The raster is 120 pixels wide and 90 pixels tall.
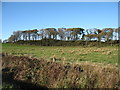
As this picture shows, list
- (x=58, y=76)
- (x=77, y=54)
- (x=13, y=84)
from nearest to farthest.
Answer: (x=13, y=84) < (x=58, y=76) < (x=77, y=54)

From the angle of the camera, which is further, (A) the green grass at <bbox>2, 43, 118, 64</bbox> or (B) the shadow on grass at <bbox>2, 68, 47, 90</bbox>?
(A) the green grass at <bbox>2, 43, 118, 64</bbox>

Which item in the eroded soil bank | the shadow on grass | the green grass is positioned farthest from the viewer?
the green grass

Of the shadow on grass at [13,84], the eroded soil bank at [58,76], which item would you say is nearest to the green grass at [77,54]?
the eroded soil bank at [58,76]

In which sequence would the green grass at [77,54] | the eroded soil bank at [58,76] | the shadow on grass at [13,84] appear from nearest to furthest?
the shadow on grass at [13,84] < the eroded soil bank at [58,76] < the green grass at [77,54]

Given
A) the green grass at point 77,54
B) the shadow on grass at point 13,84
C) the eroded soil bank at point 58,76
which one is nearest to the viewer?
the shadow on grass at point 13,84

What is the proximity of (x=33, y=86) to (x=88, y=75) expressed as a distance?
2650 millimetres

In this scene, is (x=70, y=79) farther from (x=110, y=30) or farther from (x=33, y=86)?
(x=110, y=30)

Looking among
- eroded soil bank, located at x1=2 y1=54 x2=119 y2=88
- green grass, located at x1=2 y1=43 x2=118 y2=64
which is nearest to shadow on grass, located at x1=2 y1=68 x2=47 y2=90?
eroded soil bank, located at x1=2 y1=54 x2=119 y2=88

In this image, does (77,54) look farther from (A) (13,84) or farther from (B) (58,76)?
(A) (13,84)

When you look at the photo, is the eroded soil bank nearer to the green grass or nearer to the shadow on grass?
the shadow on grass

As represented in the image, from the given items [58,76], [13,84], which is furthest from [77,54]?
[13,84]

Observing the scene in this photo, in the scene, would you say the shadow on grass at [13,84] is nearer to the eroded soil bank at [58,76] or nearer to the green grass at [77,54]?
the eroded soil bank at [58,76]

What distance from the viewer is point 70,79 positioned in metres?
7.99

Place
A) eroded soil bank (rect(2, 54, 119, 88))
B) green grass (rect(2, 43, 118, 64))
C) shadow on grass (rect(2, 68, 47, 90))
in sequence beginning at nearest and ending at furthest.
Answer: shadow on grass (rect(2, 68, 47, 90)), eroded soil bank (rect(2, 54, 119, 88)), green grass (rect(2, 43, 118, 64))
